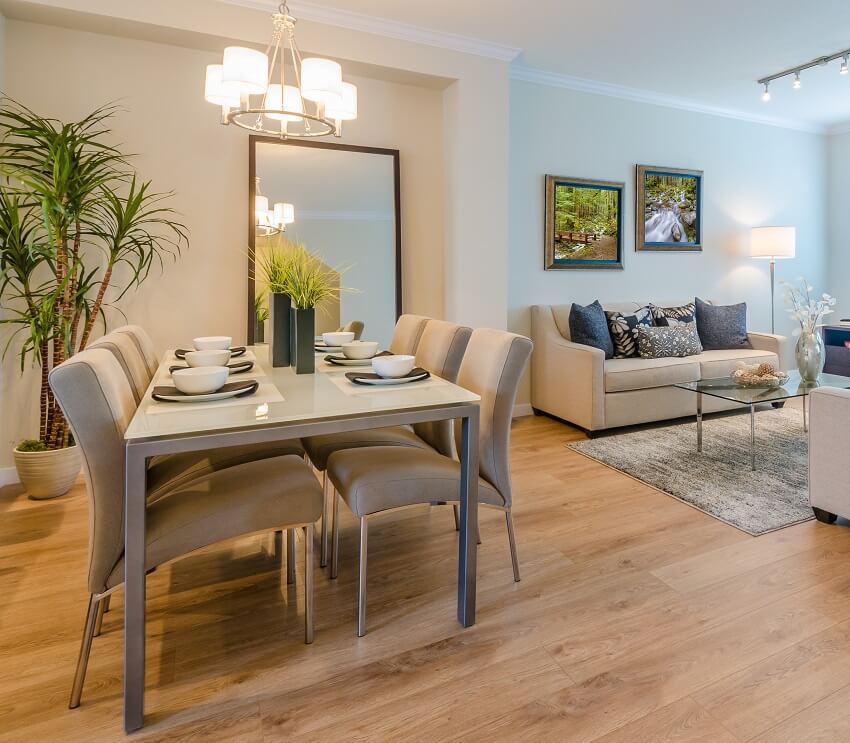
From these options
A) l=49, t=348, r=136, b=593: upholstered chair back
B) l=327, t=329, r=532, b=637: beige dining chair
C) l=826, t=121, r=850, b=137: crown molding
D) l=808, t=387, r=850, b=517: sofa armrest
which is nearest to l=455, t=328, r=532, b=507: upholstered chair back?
l=327, t=329, r=532, b=637: beige dining chair

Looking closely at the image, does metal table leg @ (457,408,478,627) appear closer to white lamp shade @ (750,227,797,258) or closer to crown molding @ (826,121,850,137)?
white lamp shade @ (750,227,797,258)

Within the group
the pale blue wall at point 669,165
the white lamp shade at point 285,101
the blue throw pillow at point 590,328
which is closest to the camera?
the white lamp shade at point 285,101

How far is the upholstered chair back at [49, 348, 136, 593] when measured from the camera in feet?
4.19

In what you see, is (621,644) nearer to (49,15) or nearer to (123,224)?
(123,224)

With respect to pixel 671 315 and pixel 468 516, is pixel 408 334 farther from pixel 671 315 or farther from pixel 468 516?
pixel 671 315

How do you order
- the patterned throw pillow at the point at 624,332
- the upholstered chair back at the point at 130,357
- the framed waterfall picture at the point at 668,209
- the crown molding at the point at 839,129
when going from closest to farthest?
the upholstered chair back at the point at 130,357, the patterned throw pillow at the point at 624,332, the framed waterfall picture at the point at 668,209, the crown molding at the point at 839,129

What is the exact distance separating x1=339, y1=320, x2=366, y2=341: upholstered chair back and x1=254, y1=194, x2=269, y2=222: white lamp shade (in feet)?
2.81

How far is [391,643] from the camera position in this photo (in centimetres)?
164

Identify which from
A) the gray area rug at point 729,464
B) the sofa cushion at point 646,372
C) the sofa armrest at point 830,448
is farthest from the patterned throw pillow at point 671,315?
the sofa armrest at point 830,448

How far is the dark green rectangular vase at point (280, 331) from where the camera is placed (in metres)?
2.25

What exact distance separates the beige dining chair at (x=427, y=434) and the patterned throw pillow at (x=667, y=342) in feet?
7.87

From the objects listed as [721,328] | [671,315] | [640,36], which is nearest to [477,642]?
[671,315]

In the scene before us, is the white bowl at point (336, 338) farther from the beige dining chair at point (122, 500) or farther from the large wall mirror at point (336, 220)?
the beige dining chair at point (122, 500)

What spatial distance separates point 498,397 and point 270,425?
78 centimetres
